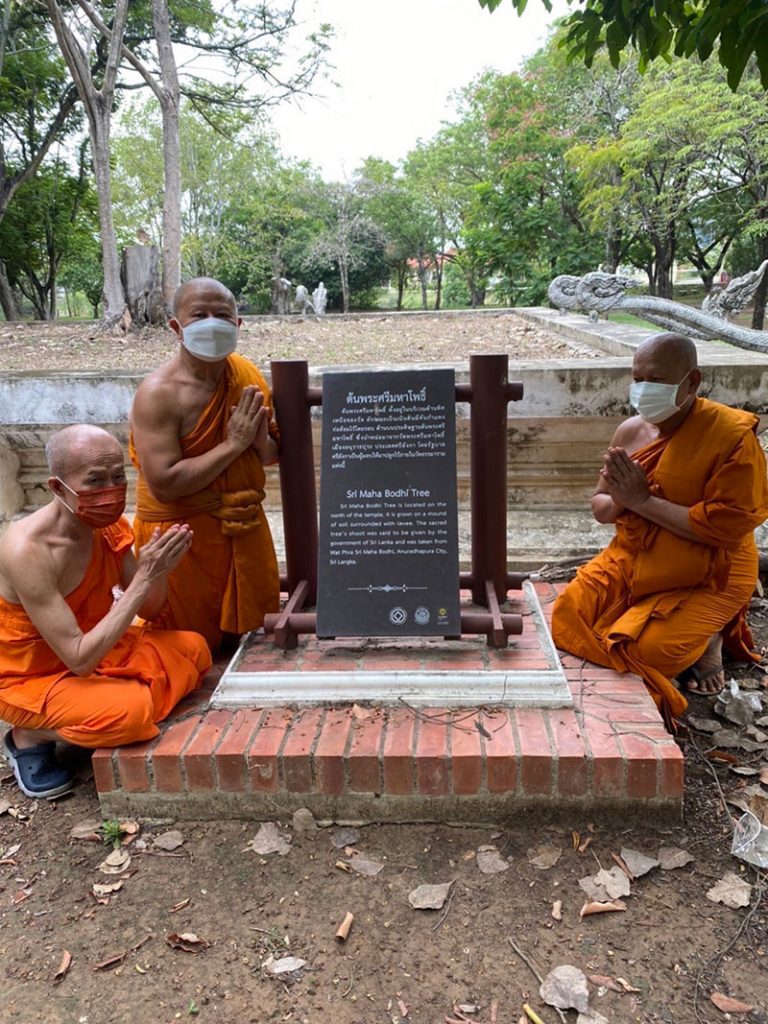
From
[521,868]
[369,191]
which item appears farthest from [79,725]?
[369,191]

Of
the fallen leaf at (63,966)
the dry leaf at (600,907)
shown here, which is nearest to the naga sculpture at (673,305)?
the dry leaf at (600,907)

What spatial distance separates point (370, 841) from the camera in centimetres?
211

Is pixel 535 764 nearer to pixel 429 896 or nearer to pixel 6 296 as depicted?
pixel 429 896

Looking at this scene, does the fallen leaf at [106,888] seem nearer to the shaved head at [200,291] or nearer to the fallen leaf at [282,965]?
the fallen leaf at [282,965]

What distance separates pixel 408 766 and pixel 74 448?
4.58 feet

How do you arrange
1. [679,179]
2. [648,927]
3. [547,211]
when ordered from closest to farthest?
[648,927]
[679,179]
[547,211]

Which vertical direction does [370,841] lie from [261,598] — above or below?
below

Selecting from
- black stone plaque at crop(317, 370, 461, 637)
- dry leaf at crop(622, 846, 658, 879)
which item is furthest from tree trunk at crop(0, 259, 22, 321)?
dry leaf at crop(622, 846, 658, 879)

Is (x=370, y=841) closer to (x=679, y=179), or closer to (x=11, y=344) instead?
(x=11, y=344)

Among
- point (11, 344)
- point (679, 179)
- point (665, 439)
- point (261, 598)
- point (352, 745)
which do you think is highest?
point (679, 179)

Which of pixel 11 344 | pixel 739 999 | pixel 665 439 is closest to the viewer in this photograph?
pixel 739 999

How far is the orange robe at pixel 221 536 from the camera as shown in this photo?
254 centimetres

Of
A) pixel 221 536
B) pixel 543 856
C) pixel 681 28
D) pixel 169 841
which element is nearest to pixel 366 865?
pixel 543 856

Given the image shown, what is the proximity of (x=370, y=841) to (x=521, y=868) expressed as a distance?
17.6 inches
